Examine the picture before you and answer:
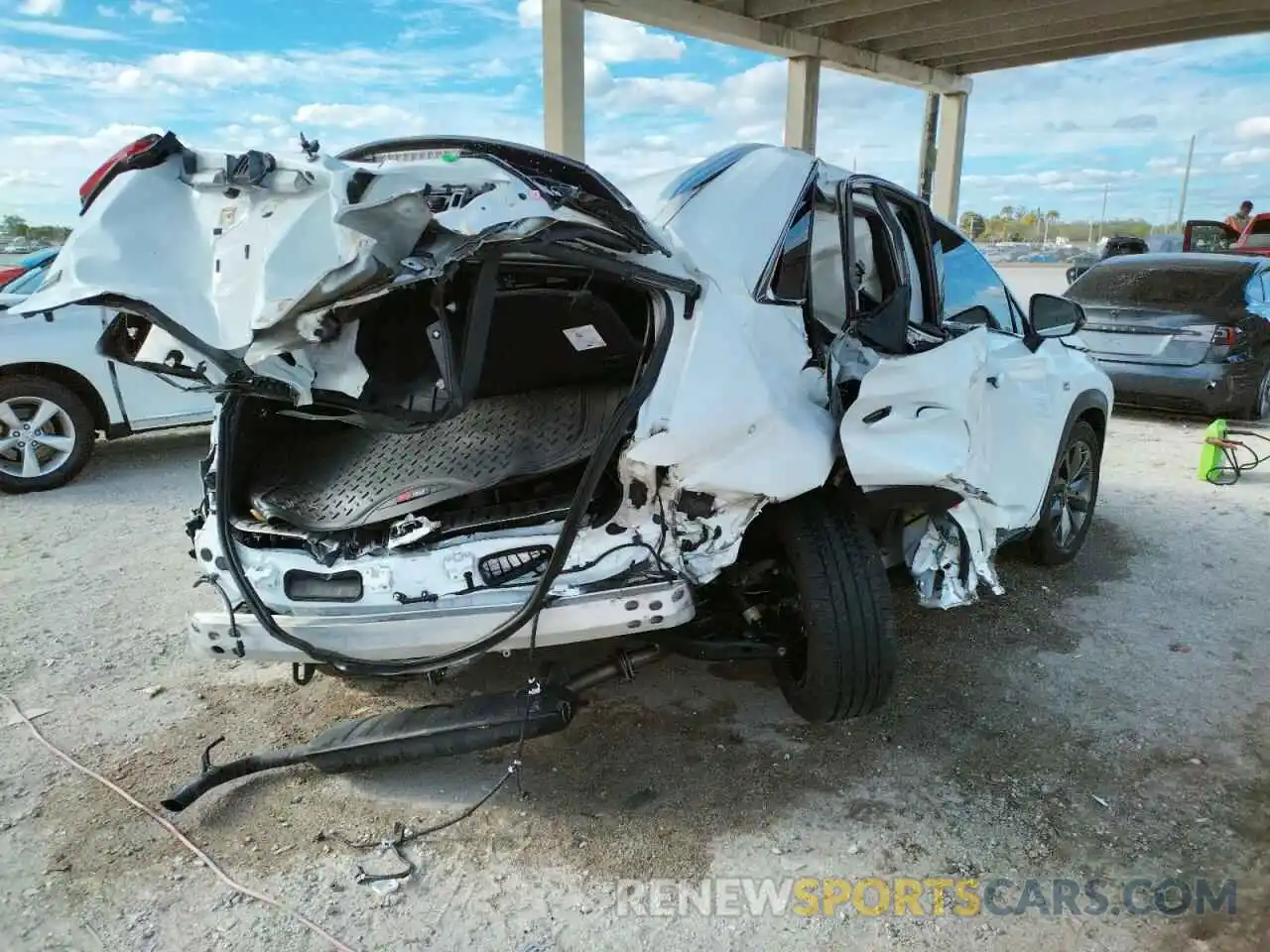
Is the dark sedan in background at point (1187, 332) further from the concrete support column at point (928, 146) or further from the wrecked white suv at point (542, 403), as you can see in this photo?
the concrete support column at point (928, 146)

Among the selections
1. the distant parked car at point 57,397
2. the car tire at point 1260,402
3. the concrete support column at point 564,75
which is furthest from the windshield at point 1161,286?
the distant parked car at point 57,397

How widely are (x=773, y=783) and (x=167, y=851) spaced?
1815 millimetres

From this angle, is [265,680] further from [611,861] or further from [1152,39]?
[1152,39]

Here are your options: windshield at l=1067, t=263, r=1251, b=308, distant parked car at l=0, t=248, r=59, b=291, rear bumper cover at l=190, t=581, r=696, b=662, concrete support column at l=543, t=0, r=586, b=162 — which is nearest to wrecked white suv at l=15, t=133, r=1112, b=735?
rear bumper cover at l=190, t=581, r=696, b=662

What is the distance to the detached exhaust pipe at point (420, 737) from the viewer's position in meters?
2.77

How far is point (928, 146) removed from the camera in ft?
57.4

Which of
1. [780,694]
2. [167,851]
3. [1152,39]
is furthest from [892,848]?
[1152,39]

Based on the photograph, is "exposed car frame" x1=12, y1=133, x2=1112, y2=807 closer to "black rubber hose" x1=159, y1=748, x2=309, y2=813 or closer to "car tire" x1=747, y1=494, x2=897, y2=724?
"car tire" x1=747, y1=494, x2=897, y2=724

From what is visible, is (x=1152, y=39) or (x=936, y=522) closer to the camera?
(x=936, y=522)

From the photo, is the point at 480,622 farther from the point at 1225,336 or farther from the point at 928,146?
the point at 928,146

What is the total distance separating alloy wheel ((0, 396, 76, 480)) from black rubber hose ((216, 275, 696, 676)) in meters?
4.61

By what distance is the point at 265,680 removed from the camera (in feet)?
12.0

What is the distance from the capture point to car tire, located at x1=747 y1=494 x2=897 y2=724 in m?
2.86

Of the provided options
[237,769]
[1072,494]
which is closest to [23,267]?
[237,769]
